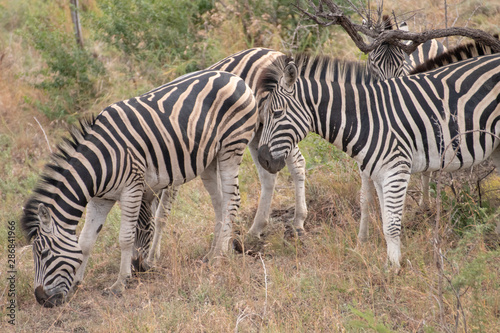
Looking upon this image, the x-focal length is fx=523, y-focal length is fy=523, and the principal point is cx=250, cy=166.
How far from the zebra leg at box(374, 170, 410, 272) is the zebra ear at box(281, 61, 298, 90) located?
52.3 inches

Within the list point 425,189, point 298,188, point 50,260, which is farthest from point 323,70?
point 50,260

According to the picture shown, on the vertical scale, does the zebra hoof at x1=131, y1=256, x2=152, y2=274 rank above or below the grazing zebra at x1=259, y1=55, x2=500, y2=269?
below

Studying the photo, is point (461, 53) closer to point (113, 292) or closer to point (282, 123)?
point (282, 123)

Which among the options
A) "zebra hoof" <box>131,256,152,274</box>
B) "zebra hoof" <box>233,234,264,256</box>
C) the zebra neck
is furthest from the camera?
"zebra hoof" <box>233,234,264,256</box>

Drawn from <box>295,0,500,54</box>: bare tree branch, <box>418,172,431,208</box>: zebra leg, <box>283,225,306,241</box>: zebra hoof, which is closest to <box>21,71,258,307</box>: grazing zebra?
<box>283,225,306,241</box>: zebra hoof

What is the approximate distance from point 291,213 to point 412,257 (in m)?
2.15

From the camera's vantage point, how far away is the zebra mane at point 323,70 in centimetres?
539

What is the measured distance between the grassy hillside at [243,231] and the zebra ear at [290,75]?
5.43 feet

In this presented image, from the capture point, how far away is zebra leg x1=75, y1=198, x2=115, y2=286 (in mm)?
5320

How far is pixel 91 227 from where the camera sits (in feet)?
17.6

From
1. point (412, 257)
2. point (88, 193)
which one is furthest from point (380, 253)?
point (88, 193)

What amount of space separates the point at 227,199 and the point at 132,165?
49.6 inches

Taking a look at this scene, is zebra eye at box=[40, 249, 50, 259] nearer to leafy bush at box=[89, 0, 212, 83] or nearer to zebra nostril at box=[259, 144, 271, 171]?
zebra nostril at box=[259, 144, 271, 171]

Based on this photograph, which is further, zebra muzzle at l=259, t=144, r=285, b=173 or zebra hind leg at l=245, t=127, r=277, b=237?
zebra hind leg at l=245, t=127, r=277, b=237
